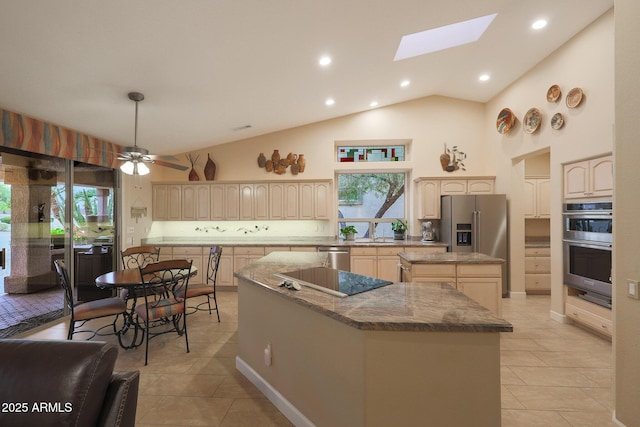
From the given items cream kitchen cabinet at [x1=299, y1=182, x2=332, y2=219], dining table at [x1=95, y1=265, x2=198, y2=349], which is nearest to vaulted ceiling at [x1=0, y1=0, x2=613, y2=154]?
cream kitchen cabinet at [x1=299, y1=182, x2=332, y2=219]

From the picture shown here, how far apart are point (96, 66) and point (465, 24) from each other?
171 inches

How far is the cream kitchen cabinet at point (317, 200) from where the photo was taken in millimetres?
5695

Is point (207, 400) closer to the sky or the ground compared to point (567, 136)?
closer to the ground

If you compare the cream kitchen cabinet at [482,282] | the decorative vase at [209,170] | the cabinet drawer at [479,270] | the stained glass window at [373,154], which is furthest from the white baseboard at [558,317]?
the decorative vase at [209,170]

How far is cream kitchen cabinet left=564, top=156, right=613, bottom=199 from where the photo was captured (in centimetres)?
315

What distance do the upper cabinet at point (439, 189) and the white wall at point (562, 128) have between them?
0.86 ft

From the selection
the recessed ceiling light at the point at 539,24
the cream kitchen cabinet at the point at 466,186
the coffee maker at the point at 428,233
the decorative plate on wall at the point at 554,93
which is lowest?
the coffee maker at the point at 428,233

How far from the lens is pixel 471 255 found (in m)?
3.58

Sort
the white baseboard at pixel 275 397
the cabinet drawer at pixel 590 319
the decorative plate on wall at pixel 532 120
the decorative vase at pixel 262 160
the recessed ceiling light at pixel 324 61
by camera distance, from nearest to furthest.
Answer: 1. the white baseboard at pixel 275 397
2. the cabinet drawer at pixel 590 319
3. the recessed ceiling light at pixel 324 61
4. the decorative plate on wall at pixel 532 120
5. the decorative vase at pixel 262 160

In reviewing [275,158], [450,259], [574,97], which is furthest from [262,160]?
[574,97]

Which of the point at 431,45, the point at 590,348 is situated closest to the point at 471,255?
the point at 590,348

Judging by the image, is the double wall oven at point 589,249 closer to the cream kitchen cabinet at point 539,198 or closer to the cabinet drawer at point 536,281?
the cabinet drawer at point 536,281

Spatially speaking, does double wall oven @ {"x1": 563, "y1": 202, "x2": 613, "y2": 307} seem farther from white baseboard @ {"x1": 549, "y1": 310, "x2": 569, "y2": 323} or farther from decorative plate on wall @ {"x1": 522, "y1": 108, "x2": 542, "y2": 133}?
decorative plate on wall @ {"x1": 522, "y1": 108, "x2": 542, "y2": 133}

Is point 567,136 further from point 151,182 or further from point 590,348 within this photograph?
point 151,182
